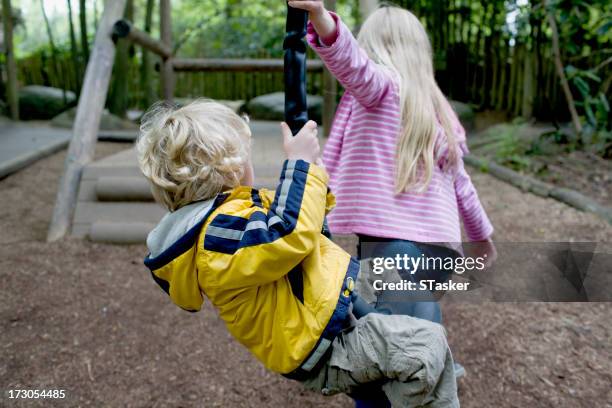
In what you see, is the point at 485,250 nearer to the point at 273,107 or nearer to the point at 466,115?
the point at 466,115

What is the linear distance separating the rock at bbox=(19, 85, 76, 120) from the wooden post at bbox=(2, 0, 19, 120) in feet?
4.79

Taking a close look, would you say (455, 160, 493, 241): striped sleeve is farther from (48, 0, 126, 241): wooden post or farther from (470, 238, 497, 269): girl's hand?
(48, 0, 126, 241): wooden post

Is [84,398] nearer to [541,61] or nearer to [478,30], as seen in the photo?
[541,61]

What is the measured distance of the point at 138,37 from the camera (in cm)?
480

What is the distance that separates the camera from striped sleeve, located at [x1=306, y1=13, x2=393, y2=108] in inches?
64.6

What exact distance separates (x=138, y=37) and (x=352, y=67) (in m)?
3.63

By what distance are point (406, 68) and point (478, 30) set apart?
6736 mm

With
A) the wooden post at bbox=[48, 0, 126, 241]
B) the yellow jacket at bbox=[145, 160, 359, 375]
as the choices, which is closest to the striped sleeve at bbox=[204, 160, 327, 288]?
the yellow jacket at bbox=[145, 160, 359, 375]

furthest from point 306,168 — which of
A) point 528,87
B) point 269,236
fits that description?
point 528,87

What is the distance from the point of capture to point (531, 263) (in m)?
3.37

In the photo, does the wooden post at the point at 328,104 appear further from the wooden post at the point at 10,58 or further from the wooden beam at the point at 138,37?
the wooden post at the point at 10,58

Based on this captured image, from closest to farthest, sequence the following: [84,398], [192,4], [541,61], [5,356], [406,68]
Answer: [406,68] < [84,398] < [5,356] < [541,61] < [192,4]

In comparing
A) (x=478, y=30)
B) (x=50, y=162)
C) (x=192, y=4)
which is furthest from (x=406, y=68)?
(x=192, y=4)

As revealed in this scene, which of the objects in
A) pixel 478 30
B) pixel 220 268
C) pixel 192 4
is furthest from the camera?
pixel 192 4
